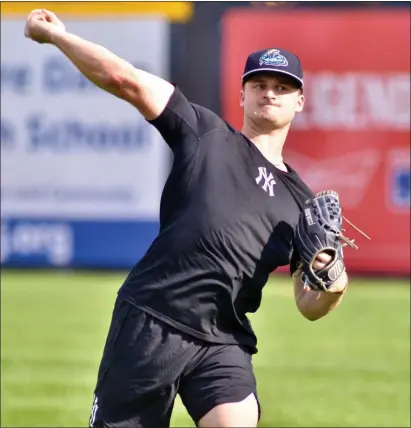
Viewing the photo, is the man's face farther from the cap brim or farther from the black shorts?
the black shorts

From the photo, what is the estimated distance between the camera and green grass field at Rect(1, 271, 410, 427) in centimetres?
754

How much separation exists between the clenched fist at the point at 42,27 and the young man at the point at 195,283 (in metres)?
0.01

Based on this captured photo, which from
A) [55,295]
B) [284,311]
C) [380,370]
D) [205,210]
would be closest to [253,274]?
[205,210]

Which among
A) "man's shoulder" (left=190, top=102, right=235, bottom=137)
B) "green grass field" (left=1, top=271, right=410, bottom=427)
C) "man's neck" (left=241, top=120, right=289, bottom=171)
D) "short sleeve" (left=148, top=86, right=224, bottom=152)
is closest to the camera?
"short sleeve" (left=148, top=86, right=224, bottom=152)

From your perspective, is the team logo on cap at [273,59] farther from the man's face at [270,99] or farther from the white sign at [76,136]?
the white sign at [76,136]

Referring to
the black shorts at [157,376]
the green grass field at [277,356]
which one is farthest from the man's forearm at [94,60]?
the green grass field at [277,356]

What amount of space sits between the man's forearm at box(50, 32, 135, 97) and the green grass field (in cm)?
360

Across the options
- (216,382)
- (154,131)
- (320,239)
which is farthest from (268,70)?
(154,131)

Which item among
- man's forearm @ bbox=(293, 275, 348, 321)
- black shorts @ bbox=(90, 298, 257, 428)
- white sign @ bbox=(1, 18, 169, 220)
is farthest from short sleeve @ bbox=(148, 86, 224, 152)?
white sign @ bbox=(1, 18, 169, 220)

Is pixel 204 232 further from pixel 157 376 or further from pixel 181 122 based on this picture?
pixel 157 376

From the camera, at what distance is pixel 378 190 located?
51.2 ft

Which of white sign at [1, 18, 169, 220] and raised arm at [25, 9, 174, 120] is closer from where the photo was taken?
raised arm at [25, 9, 174, 120]

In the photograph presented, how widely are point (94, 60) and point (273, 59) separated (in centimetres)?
89

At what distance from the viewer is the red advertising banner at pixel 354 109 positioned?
1556 centimetres
